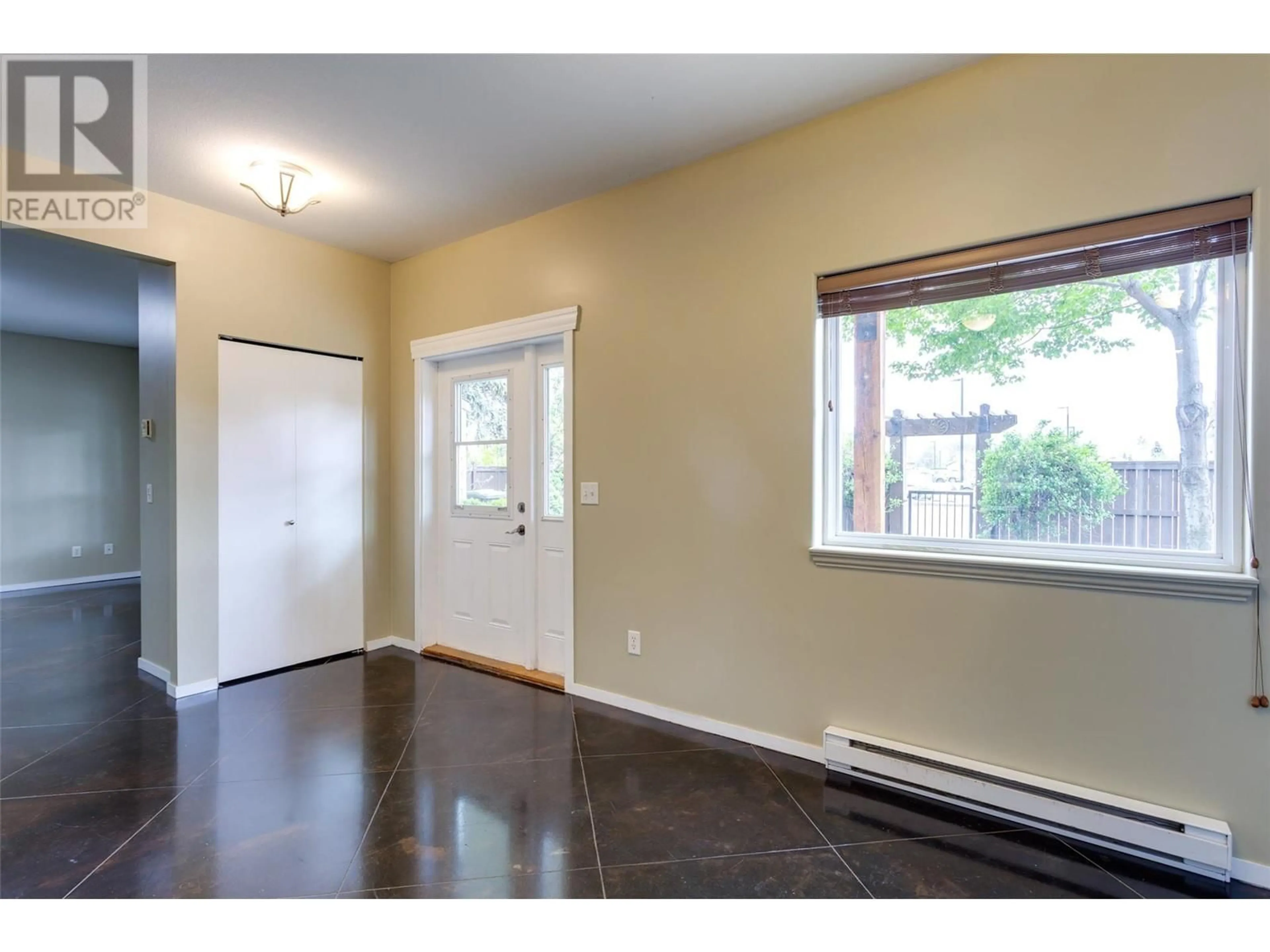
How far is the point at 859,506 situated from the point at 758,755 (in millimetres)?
1160

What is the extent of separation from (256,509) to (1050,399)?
4.03 metres

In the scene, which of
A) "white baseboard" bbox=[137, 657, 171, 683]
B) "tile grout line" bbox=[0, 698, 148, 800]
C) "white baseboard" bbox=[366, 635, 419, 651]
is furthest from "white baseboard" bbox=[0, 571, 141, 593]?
"white baseboard" bbox=[366, 635, 419, 651]

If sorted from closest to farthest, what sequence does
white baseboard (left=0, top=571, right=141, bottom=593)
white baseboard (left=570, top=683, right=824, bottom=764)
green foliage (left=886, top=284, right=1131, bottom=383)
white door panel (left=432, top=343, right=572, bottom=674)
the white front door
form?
green foliage (left=886, top=284, right=1131, bottom=383) → white baseboard (left=570, top=683, right=824, bottom=764) → white door panel (left=432, top=343, right=572, bottom=674) → the white front door → white baseboard (left=0, top=571, right=141, bottom=593)

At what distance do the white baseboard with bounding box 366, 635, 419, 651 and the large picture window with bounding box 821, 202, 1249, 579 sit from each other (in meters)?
2.96

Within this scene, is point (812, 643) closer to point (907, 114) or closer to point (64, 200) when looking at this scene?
point (907, 114)

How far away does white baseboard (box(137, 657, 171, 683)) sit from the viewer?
10.6 feet

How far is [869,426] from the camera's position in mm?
2371

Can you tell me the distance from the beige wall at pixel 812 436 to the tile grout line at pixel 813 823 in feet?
0.51

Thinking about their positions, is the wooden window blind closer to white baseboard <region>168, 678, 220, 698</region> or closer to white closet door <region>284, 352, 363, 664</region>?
white closet door <region>284, 352, 363, 664</region>

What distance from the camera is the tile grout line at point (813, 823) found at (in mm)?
1620

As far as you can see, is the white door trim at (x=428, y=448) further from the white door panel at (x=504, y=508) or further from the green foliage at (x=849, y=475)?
the green foliage at (x=849, y=475)

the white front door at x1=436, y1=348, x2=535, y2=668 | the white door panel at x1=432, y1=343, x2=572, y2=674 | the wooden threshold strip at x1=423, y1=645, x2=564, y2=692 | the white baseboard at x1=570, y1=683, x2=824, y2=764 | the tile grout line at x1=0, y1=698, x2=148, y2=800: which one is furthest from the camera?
the white front door at x1=436, y1=348, x2=535, y2=668

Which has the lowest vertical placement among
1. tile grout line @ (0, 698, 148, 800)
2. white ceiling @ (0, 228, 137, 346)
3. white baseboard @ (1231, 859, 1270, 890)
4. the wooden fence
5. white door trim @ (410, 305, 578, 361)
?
tile grout line @ (0, 698, 148, 800)
